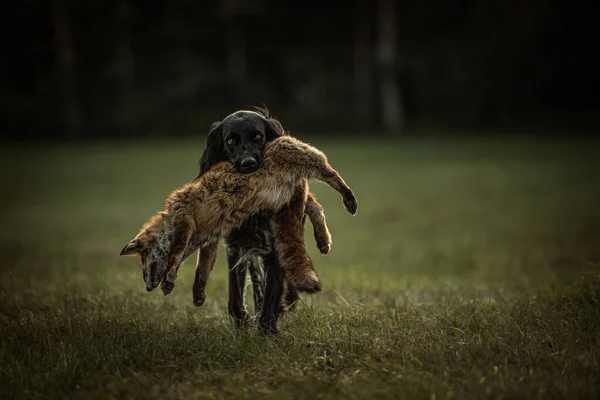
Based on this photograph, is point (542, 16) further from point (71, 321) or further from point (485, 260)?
point (71, 321)

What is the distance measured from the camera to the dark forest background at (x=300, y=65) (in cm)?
3472

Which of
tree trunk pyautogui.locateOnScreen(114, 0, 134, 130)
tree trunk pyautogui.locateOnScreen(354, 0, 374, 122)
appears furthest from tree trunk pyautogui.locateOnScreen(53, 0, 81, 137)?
tree trunk pyautogui.locateOnScreen(354, 0, 374, 122)

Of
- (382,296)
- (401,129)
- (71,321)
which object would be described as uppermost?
(71,321)

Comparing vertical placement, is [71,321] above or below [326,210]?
above

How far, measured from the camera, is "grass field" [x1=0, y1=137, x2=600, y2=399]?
3711mm

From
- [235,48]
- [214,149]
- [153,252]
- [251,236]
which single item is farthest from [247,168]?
[235,48]

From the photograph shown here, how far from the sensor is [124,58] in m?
40.1

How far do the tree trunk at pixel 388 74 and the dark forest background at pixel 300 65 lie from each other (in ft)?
0.25

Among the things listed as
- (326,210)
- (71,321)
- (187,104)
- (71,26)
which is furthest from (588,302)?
(71,26)

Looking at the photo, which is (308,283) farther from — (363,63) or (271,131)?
(363,63)

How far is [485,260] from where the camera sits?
417 inches

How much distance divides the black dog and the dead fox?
117 millimetres

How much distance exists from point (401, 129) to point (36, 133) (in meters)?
18.7

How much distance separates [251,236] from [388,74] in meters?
32.9
